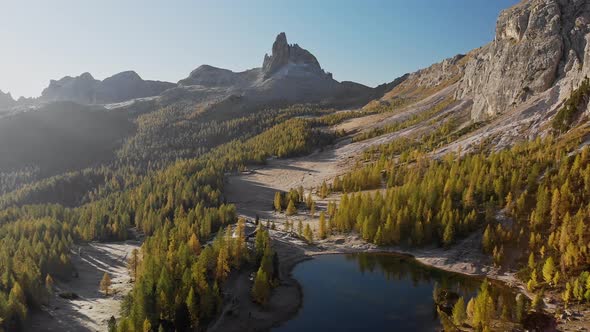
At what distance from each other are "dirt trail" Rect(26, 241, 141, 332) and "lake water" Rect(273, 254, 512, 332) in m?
39.1

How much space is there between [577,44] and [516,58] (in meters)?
27.5

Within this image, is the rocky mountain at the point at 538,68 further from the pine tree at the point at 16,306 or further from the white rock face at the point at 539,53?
the pine tree at the point at 16,306

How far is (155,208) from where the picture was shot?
550 ft

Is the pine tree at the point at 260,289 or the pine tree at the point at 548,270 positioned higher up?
the pine tree at the point at 548,270

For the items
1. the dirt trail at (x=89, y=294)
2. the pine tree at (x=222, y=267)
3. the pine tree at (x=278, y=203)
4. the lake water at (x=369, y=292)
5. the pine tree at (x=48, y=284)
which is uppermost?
the pine tree at (x=278, y=203)

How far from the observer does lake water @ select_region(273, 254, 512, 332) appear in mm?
71125

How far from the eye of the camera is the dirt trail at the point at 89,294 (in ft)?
261

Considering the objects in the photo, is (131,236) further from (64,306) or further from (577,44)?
(577,44)

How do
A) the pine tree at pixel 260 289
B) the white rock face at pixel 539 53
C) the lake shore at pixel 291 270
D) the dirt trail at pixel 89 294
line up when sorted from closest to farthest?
1. the lake shore at pixel 291 270
2. the pine tree at pixel 260 289
3. the dirt trail at pixel 89 294
4. the white rock face at pixel 539 53

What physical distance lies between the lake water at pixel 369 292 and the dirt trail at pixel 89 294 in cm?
3911

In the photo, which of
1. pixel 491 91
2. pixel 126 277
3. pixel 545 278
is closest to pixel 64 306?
pixel 126 277

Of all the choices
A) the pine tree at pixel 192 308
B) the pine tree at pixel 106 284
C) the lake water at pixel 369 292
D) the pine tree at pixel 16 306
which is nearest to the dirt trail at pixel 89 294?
the pine tree at pixel 106 284

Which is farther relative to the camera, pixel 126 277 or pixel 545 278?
pixel 126 277

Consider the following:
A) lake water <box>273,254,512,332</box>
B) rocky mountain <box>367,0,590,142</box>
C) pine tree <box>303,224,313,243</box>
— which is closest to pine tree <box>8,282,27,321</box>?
lake water <box>273,254,512,332</box>
